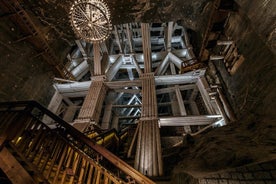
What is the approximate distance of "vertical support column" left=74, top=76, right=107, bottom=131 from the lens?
8.25 meters

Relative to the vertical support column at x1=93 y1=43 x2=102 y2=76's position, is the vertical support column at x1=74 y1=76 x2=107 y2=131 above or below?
below

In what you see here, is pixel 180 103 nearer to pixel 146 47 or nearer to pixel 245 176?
pixel 146 47

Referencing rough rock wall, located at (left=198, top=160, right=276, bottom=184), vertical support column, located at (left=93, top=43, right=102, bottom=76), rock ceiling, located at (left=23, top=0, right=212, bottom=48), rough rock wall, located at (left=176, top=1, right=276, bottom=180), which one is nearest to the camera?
rough rock wall, located at (left=198, top=160, right=276, bottom=184)

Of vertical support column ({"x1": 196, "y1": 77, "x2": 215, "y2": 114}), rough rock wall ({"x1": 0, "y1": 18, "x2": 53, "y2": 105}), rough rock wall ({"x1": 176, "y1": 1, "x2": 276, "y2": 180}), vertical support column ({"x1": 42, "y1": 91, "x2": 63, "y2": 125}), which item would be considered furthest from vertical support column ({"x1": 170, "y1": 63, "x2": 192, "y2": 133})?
rough rock wall ({"x1": 0, "y1": 18, "x2": 53, "y2": 105})

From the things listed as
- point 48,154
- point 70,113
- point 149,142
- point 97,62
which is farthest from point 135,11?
point 70,113

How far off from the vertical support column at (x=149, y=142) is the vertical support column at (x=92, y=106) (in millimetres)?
2528

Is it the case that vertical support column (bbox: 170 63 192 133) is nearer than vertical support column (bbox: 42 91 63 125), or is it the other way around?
vertical support column (bbox: 170 63 192 133)

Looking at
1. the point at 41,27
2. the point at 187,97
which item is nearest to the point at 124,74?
the point at 187,97

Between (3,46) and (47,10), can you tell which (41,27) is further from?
(3,46)

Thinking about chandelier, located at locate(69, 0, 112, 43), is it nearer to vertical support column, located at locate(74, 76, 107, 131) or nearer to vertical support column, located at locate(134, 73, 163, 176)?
vertical support column, located at locate(134, 73, 163, 176)

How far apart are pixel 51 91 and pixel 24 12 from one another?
4.67 m

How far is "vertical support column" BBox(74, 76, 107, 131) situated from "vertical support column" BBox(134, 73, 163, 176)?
253cm

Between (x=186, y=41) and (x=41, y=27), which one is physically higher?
(x=186, y=41)

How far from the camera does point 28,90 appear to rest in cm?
919
